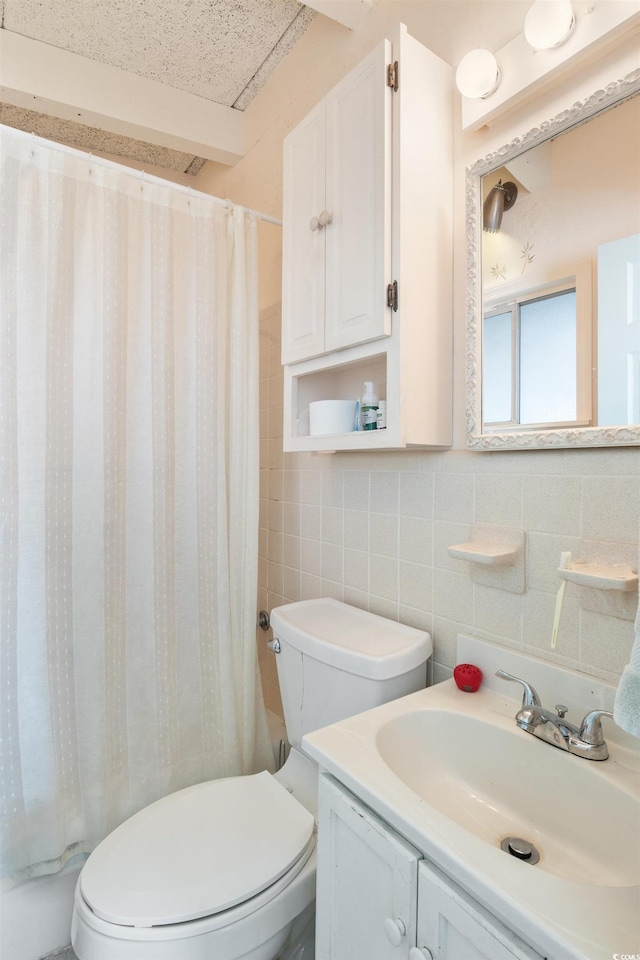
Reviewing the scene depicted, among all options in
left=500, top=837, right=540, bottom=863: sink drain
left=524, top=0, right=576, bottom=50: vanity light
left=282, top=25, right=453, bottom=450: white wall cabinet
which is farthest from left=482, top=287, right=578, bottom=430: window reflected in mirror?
left=500, top=837, right=540, bottom=863: sink drain

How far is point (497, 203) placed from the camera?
39.4 inches

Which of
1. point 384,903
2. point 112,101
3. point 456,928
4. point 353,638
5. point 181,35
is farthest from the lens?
point 112,101

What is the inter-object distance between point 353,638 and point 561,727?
0.47 metres

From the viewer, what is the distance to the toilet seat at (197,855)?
89cm

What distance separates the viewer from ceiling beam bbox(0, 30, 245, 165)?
1607 millimetres

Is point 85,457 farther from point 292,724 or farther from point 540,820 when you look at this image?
point 540,820

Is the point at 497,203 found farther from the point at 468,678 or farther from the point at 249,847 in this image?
the point at 249,847

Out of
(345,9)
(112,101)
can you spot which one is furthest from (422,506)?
(112,101)

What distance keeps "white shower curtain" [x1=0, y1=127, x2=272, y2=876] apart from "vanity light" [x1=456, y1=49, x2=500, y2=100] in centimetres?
A: 75

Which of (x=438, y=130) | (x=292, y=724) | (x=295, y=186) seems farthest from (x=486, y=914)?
(x=295, y=186)

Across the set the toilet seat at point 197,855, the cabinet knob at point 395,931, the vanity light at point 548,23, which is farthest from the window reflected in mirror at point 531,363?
the toilet seat at point 197,855

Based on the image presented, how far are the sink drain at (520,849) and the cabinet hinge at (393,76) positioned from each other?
1.43m

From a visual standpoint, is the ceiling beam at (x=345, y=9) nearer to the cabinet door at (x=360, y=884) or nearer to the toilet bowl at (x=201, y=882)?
the cabinet door at (x=360, y=884)

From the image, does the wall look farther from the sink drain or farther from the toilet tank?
the sink drain
